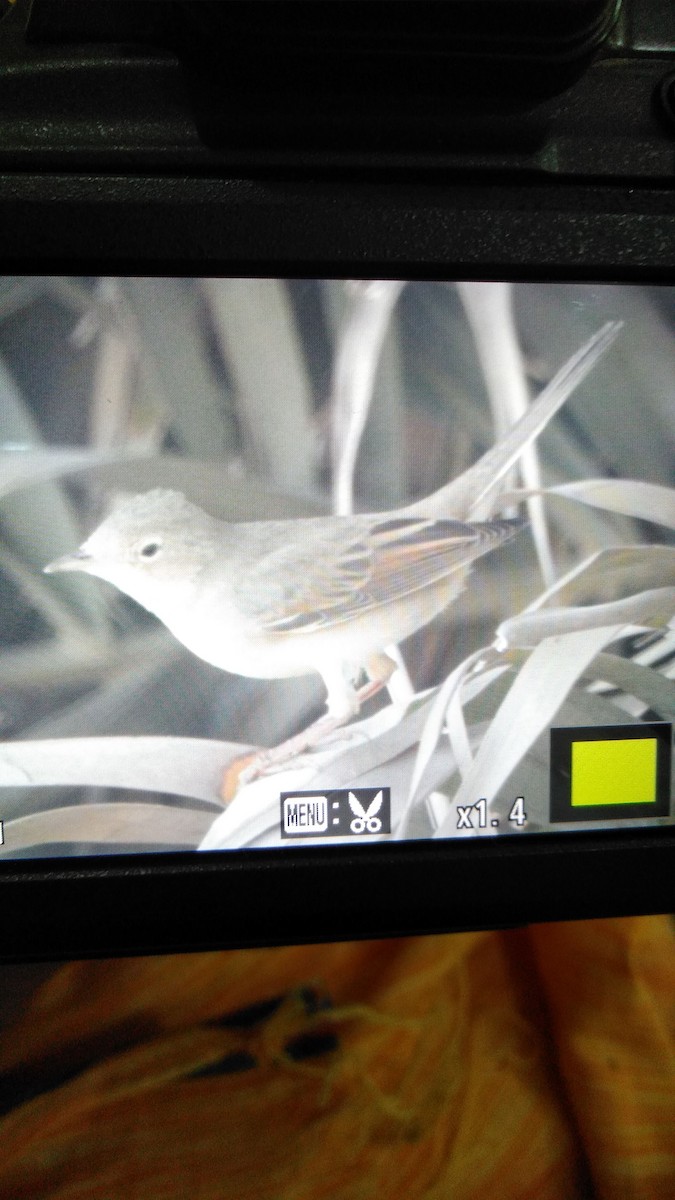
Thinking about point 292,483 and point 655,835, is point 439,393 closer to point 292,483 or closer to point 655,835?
point 292,483

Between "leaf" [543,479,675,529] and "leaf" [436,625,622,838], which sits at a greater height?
"leaf" [543,479,675,529]

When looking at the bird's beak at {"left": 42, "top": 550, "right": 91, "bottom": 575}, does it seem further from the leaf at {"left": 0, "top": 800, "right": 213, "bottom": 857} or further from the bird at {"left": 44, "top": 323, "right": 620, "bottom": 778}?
the leaf at {"left": 0, "top": 800, "right": 213, "bottom": 857}

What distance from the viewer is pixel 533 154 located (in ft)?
1.47

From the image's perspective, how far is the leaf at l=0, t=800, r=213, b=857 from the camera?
0.47 m

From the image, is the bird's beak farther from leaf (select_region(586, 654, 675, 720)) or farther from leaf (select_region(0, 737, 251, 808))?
leaf (select_region(586, 654, 675, 720))

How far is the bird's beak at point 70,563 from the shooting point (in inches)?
17.8

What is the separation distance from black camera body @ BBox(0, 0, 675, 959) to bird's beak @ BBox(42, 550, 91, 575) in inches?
6.2

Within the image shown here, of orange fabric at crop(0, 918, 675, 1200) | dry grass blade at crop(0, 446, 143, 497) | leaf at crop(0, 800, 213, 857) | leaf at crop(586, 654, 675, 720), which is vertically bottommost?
orange fabric at crop(0, 918, 675, 1200)

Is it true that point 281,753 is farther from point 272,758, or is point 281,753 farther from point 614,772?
point 614,772

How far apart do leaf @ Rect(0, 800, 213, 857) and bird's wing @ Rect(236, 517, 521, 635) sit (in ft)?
0.42
